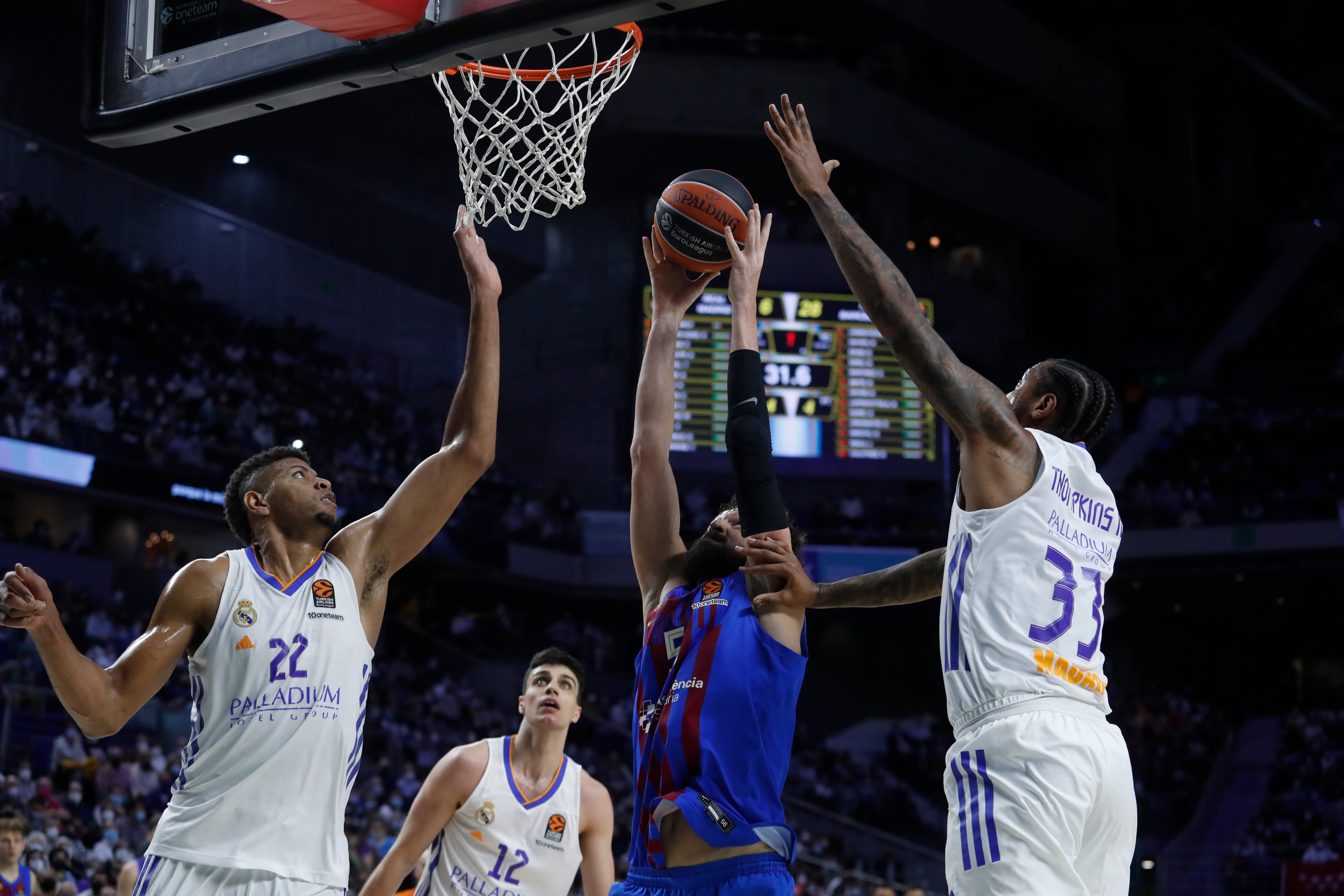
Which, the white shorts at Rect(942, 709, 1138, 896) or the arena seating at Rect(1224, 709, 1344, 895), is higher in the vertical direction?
the white shorts at Rect(942, 709, 1138, 896)

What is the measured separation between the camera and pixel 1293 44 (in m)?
31.2

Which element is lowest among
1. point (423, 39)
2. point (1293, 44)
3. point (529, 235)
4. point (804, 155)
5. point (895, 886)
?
point (895, 886)

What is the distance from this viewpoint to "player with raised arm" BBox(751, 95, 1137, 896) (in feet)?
9.77

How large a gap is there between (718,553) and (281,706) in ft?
4.46

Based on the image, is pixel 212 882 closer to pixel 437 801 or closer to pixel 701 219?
pixel 437 801

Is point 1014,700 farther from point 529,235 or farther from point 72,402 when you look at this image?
point 529,235

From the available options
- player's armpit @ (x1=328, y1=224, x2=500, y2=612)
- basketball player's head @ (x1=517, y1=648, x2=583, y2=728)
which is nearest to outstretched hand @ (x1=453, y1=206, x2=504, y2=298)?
player's armpit @ (x1=328, y1=224, x2=500, y2=612)

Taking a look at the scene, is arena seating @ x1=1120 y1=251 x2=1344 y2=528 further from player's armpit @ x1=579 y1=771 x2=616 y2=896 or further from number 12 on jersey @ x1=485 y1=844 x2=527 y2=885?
number 12 on jersey @ x1=485 y1=844 x2=527 y2=885

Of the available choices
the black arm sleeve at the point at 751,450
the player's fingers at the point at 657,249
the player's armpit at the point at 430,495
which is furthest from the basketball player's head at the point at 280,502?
the player's fingers at the point at 657,249

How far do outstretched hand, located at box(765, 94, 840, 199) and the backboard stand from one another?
15.7 inches

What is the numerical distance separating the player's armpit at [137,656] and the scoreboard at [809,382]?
1678 centimetres

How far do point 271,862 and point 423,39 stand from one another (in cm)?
245

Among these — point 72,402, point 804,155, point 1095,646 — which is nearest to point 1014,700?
point 1095,646

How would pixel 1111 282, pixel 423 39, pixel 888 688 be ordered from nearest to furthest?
pixel 423 39 → pixel 888 688 → pixel 1111 282
